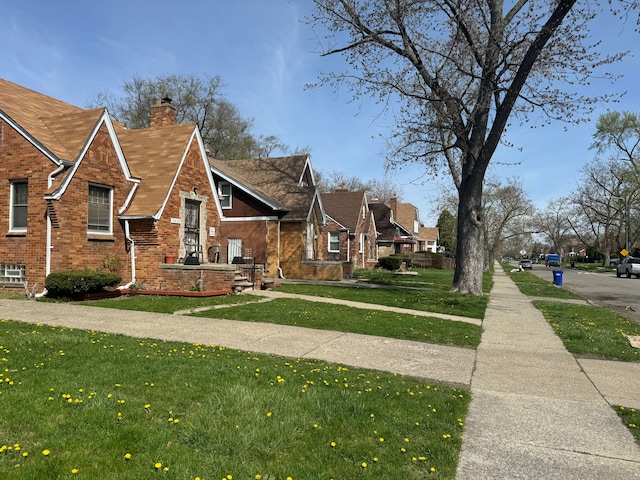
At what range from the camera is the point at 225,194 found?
80.1ft

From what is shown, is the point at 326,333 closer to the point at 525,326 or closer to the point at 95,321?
the point at 95,321

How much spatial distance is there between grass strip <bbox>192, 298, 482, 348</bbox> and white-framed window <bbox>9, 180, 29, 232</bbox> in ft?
23.4

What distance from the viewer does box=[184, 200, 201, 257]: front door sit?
57.6 feet

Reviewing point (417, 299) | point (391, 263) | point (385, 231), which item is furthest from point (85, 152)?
point (385, 231)

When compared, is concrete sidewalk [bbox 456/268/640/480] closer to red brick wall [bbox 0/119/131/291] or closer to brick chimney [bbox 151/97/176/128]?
red brick wall [bbox 0/119/131/291]

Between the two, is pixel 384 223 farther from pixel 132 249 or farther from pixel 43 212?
pixel 43 212

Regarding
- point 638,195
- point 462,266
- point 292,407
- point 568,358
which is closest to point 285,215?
point 462,266

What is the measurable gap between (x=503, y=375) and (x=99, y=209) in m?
13.4

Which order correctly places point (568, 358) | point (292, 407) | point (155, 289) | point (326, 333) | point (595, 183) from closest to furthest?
point (292, 407)
point (568, 358)
point (326, 333)
point (155, 289)
point (595, 183)

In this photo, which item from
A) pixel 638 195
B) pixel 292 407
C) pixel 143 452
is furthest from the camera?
pixel 638 195

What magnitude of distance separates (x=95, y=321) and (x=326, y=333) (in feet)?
16.2

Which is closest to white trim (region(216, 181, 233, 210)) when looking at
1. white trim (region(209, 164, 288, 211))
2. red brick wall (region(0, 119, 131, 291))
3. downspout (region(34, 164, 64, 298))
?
white trim (region(209, 164, 288, 211))

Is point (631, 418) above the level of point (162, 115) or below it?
below

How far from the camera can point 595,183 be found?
72438mm
